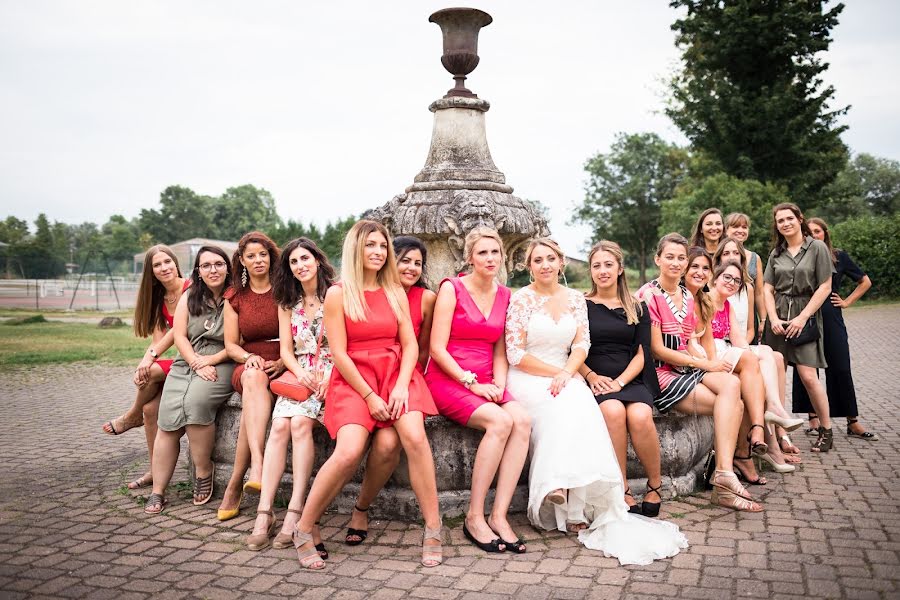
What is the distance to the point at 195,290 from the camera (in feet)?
17.7

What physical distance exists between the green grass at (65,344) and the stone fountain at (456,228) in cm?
897

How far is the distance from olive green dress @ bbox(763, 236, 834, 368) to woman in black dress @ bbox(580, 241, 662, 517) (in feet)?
8.02

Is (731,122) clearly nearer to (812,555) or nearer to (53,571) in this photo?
(812,555)

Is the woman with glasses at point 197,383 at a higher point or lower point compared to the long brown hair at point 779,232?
lower

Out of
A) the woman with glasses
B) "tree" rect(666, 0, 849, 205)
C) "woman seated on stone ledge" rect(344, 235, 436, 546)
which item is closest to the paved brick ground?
"woman seated on stone ledge" rect(344, 235, 436, 546)

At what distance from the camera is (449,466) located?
4734mm

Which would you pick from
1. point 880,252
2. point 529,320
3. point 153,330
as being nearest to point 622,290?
point 529,320

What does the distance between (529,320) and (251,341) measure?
1.98 meters

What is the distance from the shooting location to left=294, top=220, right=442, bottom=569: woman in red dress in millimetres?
4148

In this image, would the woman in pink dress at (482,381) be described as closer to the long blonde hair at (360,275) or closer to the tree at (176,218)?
the long blonde hair at (360,275)

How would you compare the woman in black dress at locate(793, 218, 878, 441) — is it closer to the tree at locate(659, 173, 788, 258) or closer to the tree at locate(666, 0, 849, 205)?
the tree at locate(659, 173, 788, 258)

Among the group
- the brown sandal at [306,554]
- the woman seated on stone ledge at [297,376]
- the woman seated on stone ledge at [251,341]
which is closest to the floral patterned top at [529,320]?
the woman seated on stone ledge at [297,376]

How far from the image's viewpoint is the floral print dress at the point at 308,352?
15.3 ft

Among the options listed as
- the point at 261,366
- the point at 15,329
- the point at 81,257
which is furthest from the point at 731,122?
the point at 81,257
